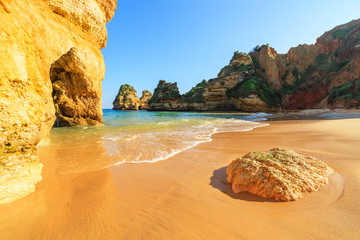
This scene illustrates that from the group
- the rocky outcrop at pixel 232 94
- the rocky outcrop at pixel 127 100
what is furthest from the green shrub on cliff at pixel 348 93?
the rocky outcrop at pixel 127 100

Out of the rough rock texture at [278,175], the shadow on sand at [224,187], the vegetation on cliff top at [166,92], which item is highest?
the vegetation on cliff top at [166,92]

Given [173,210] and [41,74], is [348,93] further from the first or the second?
[41,74]

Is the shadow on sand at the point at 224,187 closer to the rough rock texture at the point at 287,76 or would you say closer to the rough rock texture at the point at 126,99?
the rough rock texture at the point at 287,76

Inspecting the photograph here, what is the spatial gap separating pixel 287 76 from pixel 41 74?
53537 mm

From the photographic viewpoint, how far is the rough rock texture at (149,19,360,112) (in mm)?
34688

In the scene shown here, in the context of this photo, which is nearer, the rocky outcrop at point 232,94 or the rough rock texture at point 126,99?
the rocky outcrop at point 232,94

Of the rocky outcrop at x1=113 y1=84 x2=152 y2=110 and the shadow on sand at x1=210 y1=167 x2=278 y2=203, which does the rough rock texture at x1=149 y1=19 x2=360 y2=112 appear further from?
Answer: the rocky outcrop at x1=113 y1=84 x2=152 y2=110

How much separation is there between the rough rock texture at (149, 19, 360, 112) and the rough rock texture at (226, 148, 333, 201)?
36576 mm

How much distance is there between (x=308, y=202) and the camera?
164cm

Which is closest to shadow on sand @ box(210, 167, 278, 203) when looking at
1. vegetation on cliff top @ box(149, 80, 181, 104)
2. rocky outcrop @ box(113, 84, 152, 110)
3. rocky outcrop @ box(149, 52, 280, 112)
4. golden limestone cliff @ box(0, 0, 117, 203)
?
golden limestone cliff @ box(0, 0, 117, 203)

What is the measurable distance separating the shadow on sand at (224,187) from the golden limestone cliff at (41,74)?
2.63 metres

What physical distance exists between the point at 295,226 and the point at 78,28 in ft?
37.1

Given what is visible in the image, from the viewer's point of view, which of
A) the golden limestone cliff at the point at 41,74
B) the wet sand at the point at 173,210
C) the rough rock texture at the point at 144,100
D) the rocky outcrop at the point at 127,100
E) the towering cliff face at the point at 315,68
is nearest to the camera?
the wet sand at the point at 173,210

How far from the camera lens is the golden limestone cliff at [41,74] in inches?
81.6
